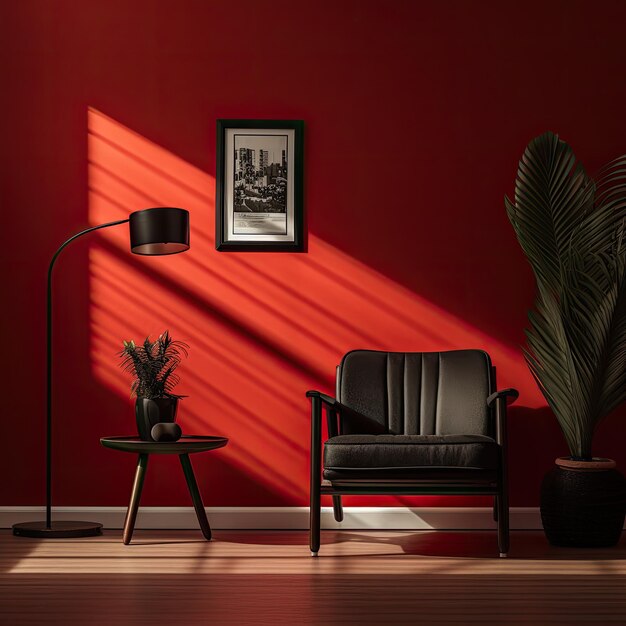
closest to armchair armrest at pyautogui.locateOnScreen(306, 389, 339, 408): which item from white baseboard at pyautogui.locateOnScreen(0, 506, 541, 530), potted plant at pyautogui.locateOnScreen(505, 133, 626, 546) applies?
Result: white baseboard at pyautogui.locateOnScreen(0, 506, 541, 530)

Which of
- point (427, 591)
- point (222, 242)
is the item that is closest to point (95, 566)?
point (427, 591)

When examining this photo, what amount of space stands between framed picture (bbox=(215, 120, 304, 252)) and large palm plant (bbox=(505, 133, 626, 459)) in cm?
105

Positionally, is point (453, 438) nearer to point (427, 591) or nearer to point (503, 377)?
point (427, 591)

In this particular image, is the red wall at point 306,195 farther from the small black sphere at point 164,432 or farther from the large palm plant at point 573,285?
the small black sphere at point 164,432

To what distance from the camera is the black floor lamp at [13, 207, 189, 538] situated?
3572 mm

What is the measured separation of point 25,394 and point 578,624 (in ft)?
8.98

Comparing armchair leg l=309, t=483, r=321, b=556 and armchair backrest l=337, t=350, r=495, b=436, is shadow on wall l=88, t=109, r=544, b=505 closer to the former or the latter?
armchair backrest l=337, t=350, r=495, b=436

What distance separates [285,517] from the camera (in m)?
3.90

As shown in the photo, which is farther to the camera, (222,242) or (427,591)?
(222,242)

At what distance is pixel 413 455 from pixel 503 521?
17.1 inches

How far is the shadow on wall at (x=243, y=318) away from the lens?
3977 millimetres

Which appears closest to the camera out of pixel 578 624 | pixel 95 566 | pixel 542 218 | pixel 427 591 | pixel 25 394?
pixel 578 624

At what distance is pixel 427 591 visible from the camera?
2613 millimetres

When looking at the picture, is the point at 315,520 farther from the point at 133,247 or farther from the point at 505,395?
the point at 133,247
